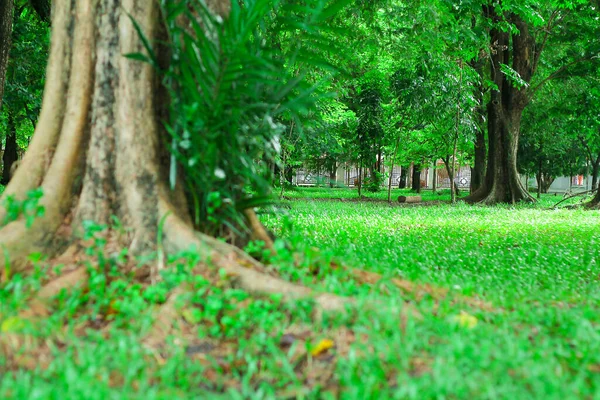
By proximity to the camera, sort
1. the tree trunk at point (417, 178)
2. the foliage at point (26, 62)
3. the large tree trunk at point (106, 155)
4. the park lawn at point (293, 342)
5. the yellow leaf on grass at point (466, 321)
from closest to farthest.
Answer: the park lawn at point (293, 342) → the yellow leaf on grass at point (466, 321) → the large tree trunk at point (106, 155) → the foliage at point (26, 62) → the tree trunk at point (417, 178)

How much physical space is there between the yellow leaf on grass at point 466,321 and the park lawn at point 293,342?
0.05ft

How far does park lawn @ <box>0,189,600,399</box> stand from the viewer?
2.55 meters

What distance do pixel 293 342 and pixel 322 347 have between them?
161 mm

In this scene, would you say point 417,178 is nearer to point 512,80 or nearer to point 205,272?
point 512,80

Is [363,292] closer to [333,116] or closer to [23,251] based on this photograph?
[23,251]

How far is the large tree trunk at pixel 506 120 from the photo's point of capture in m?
22.1

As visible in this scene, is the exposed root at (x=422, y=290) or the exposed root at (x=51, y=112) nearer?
the exposed root at (x=422, y=290)

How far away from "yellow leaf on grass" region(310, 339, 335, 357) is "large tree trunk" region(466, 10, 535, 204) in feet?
66.3

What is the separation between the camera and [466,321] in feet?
11.0

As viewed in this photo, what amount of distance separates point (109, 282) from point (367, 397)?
6.57 feet

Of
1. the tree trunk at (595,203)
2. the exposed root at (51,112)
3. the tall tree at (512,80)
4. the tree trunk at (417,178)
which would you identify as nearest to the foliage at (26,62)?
the exposed root at (51,112)

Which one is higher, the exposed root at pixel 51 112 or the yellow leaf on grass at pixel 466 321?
the exposed root at pixel 51 112

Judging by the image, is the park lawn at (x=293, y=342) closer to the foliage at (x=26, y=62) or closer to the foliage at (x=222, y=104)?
the foliage at (x=222, y=104)

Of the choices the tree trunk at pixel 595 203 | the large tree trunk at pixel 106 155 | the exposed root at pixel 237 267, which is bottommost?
the tree trunk at pixel 595 203
